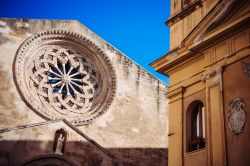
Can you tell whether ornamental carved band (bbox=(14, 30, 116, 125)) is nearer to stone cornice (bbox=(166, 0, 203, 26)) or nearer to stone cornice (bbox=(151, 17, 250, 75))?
stone cornice (bbox=(151, 17, 250, 75))

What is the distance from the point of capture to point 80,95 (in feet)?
59.2

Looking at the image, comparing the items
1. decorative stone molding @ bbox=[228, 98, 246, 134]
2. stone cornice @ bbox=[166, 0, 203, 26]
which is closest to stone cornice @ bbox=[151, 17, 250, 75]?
stone cornice @ bbox=[166, 0, 203, 26]

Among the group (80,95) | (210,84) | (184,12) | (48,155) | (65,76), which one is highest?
(65,76)

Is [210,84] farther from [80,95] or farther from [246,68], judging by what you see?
[80,95]

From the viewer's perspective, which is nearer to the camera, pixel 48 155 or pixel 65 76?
pixel 48 155

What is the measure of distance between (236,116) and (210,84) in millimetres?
1209

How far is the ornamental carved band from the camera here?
16750 mm

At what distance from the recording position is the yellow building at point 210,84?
30.4 feet

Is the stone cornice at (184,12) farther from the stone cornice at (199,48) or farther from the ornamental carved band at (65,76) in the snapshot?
the ornamental carved band at (65,76)

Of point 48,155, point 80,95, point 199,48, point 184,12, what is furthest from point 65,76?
point 199,48

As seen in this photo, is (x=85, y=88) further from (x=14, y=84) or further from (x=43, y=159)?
(x=43, y=159)

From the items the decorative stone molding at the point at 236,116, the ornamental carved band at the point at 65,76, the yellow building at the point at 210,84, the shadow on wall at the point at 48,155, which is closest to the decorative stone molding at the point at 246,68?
the yellow building at the point at 210,84

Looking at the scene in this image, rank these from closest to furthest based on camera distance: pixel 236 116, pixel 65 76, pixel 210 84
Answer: pixel 236 116 → pixel 210 84 → pixel 65 76

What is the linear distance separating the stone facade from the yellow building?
444 centimetres
